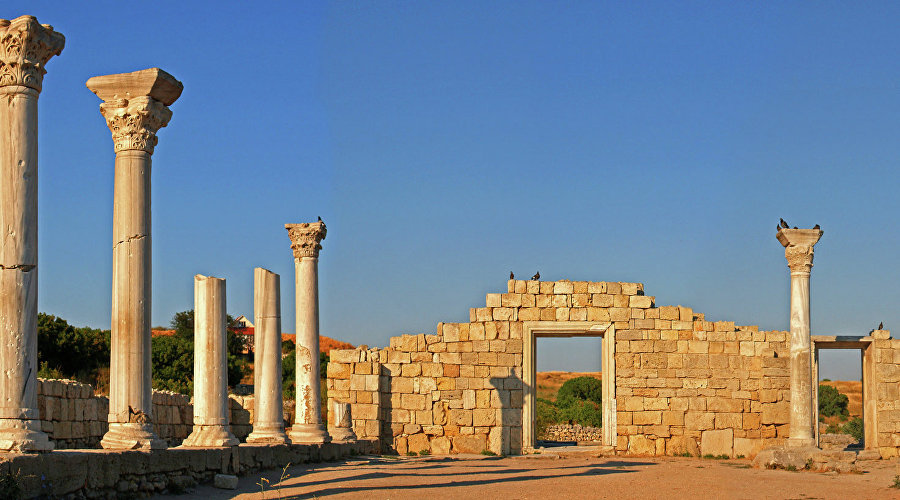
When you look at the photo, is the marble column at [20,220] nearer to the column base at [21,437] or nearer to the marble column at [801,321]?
the column base at [21,437]

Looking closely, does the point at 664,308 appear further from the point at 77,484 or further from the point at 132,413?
the point at 77,484

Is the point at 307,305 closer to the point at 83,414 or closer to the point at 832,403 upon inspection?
the point at 83,414

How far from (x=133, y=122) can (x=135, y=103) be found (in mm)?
261

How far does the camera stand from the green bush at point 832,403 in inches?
1743

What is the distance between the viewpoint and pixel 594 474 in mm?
16906

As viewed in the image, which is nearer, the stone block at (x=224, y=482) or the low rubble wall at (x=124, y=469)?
the low rubble wall at (x=124, y=469)

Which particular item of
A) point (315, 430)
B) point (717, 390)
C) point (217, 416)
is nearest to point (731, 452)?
point (717, 390)

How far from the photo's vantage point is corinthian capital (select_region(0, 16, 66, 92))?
10289 millimetres

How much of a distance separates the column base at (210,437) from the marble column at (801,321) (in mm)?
12468

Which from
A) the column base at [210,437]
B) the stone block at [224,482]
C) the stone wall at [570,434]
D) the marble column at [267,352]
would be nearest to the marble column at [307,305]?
the marble column at [267,352]

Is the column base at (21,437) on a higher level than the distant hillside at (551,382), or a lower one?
higher

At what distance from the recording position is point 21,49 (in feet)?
33.9

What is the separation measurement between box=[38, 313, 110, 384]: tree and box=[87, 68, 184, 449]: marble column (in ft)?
62.2

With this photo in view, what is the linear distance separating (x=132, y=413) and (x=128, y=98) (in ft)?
13.0
